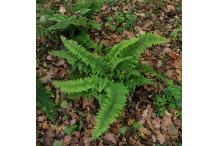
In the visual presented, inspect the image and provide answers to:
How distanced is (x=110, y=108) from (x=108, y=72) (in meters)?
0.54

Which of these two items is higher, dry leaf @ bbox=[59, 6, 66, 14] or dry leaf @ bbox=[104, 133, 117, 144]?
dry leaf @ bbox=[59, 6, 66, 14]

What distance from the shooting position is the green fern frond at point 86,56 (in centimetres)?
351

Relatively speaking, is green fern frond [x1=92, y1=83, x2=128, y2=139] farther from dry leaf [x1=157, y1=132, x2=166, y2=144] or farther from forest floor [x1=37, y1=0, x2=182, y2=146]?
dry leaf [x1=157, y1=132, x2=166, y2=144]

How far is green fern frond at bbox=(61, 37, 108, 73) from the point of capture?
3.51 m

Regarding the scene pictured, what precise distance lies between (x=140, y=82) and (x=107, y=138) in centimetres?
71

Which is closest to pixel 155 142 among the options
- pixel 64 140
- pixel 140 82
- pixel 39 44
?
pixel 140 82

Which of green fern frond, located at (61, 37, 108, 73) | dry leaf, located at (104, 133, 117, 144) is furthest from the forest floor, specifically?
green fern frond, located at (61, 37, 108, 73)

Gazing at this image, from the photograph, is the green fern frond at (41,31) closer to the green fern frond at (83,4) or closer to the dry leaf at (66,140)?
the green fern frond at (83,4)

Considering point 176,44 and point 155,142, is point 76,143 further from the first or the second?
point 176,44

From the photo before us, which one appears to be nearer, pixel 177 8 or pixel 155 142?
pixel 155 142

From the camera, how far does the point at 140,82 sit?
12.3 ft

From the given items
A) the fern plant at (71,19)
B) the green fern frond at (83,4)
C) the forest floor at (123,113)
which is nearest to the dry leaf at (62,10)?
the fern plant at (71,19)

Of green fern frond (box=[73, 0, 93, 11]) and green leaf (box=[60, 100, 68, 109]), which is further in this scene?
green fern frond (box=[73, 0, 93, 11])

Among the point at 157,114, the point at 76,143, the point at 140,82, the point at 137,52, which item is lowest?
the point at 76,143
